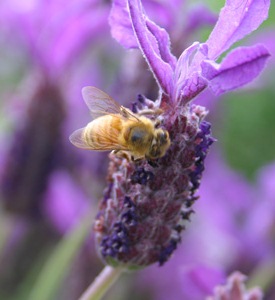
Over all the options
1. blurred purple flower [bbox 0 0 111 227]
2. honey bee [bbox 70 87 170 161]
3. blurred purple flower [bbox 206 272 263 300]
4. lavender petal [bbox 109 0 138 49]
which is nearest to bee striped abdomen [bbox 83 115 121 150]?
honey bee [bbox 70 87 170 161]

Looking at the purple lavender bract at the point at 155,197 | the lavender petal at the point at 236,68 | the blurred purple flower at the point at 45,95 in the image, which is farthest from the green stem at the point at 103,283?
the blurred purple flower at the point at 45,95

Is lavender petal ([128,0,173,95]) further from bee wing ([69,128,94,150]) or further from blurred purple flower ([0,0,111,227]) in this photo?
blurred purple flower ([0,0,111,227])

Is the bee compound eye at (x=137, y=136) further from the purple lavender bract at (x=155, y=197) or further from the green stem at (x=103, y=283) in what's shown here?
the green stem at (x=103, y=283)

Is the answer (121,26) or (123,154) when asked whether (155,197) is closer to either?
(123,154)

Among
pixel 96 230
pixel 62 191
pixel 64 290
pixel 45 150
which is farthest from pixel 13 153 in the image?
pixel 96 230

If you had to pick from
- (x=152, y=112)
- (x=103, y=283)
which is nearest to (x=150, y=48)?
(x=152, y=112)

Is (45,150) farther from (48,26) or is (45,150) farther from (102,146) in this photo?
(102,146)
